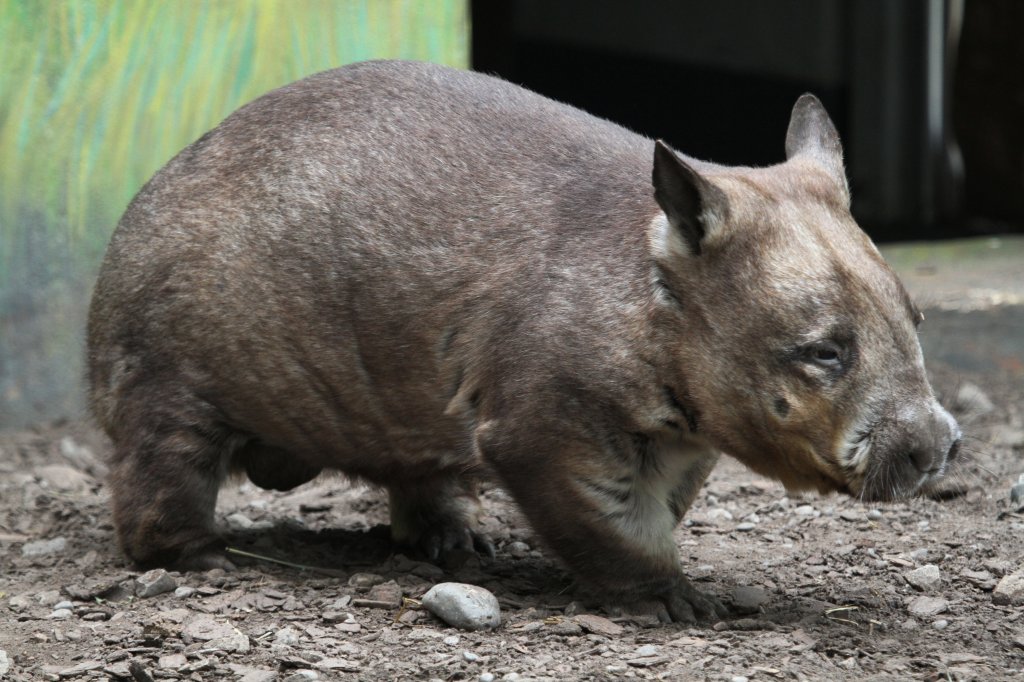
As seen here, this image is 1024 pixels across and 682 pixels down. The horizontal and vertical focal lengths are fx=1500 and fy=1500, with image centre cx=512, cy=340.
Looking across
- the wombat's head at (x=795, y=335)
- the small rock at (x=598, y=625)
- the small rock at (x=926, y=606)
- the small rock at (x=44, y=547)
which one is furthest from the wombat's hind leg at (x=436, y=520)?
the small rock at (x=926, y=606)

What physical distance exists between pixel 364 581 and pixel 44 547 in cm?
117

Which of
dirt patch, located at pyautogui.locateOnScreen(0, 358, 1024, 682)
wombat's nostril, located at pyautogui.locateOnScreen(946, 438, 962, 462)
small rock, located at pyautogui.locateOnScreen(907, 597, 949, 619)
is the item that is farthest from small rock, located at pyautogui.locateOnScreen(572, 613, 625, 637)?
wombat's nostril, located at pyautogui.locateOnScreen(946, 438, 962, 462)

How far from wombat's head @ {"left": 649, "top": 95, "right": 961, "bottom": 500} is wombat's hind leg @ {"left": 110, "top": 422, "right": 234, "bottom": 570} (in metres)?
1.48

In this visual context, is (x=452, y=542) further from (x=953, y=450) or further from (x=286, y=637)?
(x=953, y=450)

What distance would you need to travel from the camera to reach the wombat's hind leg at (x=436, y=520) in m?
4.46

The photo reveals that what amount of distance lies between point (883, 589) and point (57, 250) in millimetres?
3649

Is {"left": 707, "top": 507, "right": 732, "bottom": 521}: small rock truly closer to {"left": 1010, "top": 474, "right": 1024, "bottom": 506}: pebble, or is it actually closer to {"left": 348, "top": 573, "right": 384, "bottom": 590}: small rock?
{"left": 1010, "top": 474, "right": 1024, "bottom": 506}: pebble

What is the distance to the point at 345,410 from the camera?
409 centimetres

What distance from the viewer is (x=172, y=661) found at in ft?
11.2

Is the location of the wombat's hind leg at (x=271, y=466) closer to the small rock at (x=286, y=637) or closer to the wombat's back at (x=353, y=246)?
the wombat's back at (x=353, y=246)

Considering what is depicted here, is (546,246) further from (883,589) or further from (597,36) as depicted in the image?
(597,36)

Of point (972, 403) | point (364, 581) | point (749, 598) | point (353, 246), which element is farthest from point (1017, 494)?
point (353, 246)

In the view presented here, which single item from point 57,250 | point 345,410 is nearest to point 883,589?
point 345,410

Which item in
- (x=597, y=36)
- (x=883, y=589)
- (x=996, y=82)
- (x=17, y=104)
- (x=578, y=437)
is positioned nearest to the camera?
(x=578, y=437)
